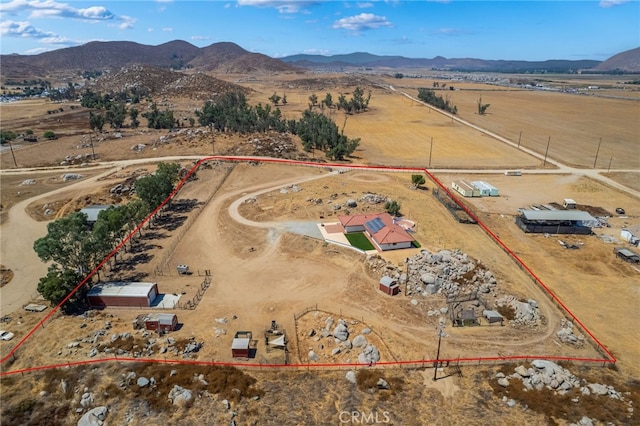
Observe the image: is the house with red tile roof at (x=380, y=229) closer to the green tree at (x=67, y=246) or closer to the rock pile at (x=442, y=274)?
the rock pile at (x=442, y=274)

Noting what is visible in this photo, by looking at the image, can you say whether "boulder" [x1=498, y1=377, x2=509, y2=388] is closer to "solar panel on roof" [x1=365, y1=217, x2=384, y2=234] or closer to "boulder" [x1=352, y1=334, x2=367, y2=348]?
"boulder" [x1=352, y1=334, x2=367, y2=348]

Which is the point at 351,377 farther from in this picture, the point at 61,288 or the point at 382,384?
the point at 61,288

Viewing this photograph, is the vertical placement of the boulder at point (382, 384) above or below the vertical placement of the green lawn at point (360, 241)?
below

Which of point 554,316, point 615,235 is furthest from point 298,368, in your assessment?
A: point 615,235

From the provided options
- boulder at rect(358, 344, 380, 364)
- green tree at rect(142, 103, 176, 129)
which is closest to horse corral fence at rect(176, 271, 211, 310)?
boulder at rect(358, 344, 380, 364)

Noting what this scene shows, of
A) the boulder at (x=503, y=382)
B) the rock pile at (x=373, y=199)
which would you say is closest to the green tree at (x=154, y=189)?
the rock pile at (x=373, y=199)
